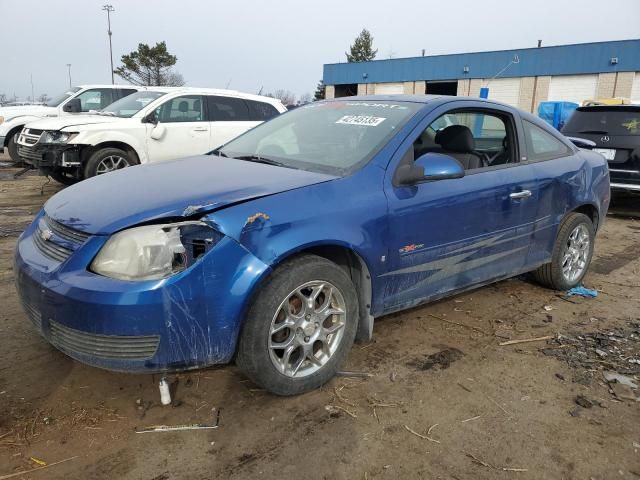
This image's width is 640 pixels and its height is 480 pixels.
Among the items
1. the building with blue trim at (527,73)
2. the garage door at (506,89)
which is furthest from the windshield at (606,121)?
the garage door at (506,89)

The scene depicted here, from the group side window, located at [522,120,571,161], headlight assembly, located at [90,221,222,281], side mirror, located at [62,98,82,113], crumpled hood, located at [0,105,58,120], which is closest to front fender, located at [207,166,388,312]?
headlight assembly, located at [90,221,222,281]

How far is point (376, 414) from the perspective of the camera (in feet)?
8.82

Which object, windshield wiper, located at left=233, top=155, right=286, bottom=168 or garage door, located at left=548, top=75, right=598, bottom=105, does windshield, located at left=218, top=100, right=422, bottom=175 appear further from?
garage door, located at left=548, top=75, right=598, bottom=105

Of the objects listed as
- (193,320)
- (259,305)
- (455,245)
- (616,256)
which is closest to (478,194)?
(455,245)

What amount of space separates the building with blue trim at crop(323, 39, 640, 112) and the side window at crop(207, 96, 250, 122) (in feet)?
64.4

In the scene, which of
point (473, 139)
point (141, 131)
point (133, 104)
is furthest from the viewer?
point (133, 104)

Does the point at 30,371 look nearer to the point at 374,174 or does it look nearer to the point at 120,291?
the point at 120,291

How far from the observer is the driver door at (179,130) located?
8.46m

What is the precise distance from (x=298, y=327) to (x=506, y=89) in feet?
115

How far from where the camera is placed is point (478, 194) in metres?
3.48

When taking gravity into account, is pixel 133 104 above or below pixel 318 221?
above

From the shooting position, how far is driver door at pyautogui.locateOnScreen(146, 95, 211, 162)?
846cm

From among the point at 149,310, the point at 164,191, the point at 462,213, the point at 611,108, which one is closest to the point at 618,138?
the point at 611,108

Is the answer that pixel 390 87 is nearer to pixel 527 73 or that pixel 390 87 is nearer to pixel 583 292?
pixel 527 73
